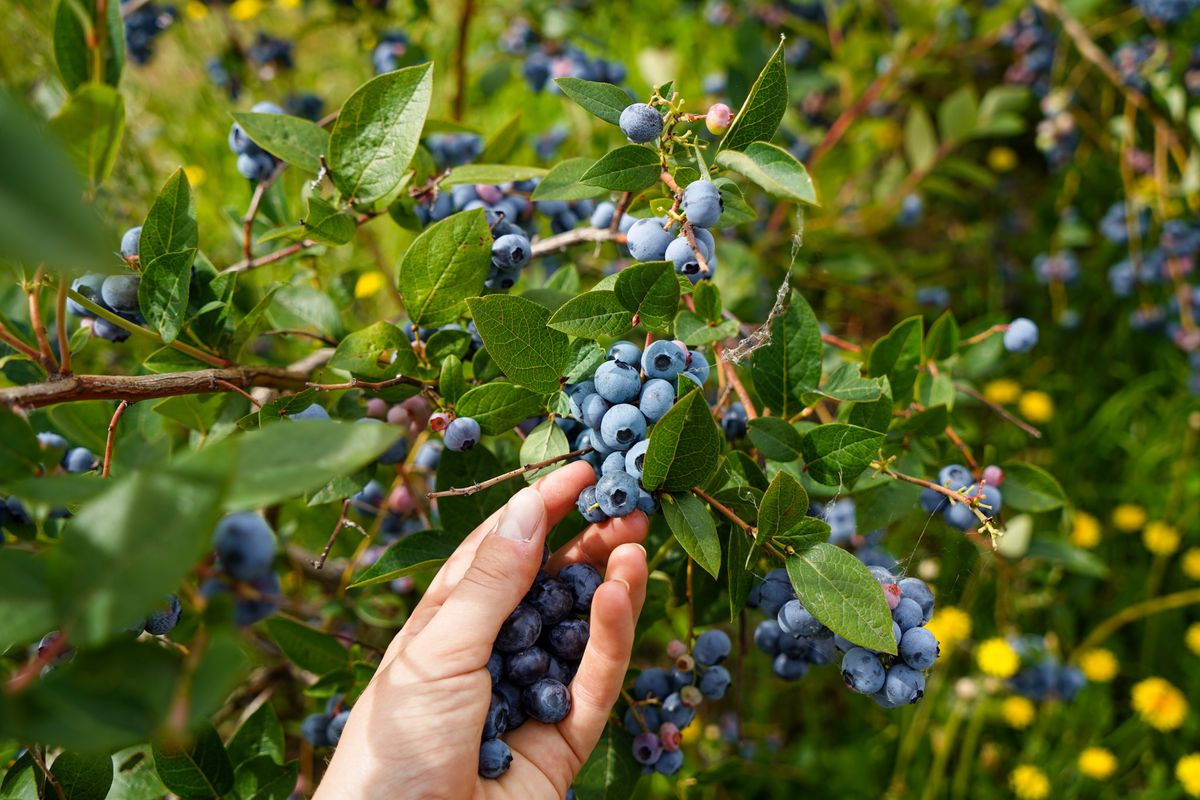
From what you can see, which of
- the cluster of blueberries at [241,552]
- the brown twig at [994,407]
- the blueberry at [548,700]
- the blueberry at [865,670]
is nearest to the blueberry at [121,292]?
the cluster of blueberries at [241,552]

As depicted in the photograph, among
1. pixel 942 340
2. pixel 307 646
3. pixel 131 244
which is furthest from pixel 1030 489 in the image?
pixel 131 244

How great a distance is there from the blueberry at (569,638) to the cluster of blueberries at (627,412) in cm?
17

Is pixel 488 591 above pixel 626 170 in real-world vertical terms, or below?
below

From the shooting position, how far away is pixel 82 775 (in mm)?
953

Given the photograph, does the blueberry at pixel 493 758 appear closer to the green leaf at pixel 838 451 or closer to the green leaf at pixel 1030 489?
the green leaf at pixel 838 451

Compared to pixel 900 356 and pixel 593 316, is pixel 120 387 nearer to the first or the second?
pixel 593 316

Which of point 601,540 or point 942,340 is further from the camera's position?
point 942,340

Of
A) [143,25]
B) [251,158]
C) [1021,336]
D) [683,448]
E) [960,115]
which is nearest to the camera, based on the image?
[683,448]

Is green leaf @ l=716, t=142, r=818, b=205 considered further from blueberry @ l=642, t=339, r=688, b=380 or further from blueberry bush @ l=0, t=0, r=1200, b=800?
blueberry @ l=642, t=339, r=688, b=380

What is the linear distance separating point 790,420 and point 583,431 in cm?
30

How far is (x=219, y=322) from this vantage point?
1.04 metres

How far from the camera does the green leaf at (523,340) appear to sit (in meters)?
0.89

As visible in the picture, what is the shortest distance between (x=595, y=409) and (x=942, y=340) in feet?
2.30

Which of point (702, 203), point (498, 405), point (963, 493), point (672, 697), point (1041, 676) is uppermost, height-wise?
point (702, 203)
